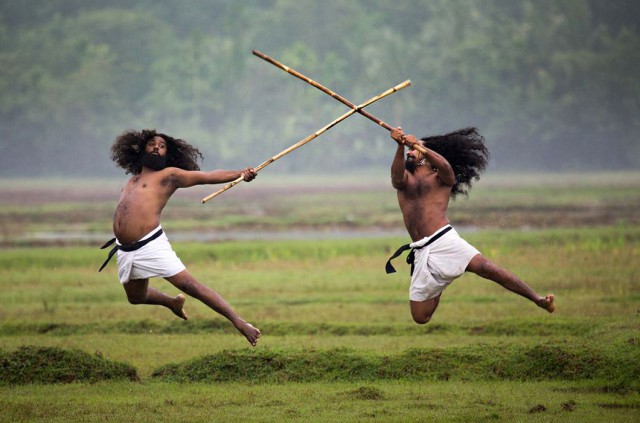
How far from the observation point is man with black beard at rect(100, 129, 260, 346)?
12.7 meters

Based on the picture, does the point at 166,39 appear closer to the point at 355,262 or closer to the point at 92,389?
the point at 355,262

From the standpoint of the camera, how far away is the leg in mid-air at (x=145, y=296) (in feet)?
42.4

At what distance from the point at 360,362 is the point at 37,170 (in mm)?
75380

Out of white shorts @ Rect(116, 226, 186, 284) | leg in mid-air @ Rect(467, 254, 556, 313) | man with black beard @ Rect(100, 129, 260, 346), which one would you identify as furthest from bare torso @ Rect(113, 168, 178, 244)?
leg in mid-air @ Rect(467, 254, 556, 313)

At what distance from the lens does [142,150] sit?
1333 cm

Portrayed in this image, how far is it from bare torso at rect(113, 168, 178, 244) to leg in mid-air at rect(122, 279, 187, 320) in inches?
16.9

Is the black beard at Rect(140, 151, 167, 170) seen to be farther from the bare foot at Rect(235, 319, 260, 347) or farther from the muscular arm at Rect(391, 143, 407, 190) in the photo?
the muscular arm at Rect(391, 143, 407, 190)

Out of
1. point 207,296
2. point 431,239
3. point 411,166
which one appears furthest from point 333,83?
point 207,296

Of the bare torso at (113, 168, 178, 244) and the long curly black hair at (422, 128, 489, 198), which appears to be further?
the long curly black hair at (422, 128, 489, 198)

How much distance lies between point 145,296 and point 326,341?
182 inches

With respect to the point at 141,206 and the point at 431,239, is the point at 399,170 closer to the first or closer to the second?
the point at 431,239

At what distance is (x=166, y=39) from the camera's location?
94.8 m

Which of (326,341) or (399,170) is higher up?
(399,170)

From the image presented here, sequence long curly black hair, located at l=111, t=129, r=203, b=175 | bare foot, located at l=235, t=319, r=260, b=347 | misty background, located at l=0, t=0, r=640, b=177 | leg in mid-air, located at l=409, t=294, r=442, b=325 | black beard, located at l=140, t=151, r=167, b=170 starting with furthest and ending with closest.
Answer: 1. misty background, located at l=0, t=0, r=640, b=177
2. long curly black hair, located at l=111, t=129, r=203, b=175
3. leg in mid-air, located at l=409, t=294, r=442, b=325
4. black beard, located at l=140, t=151, r=167, b=170
5. bare foot, located at l=235, t=319, r=260, b=347
